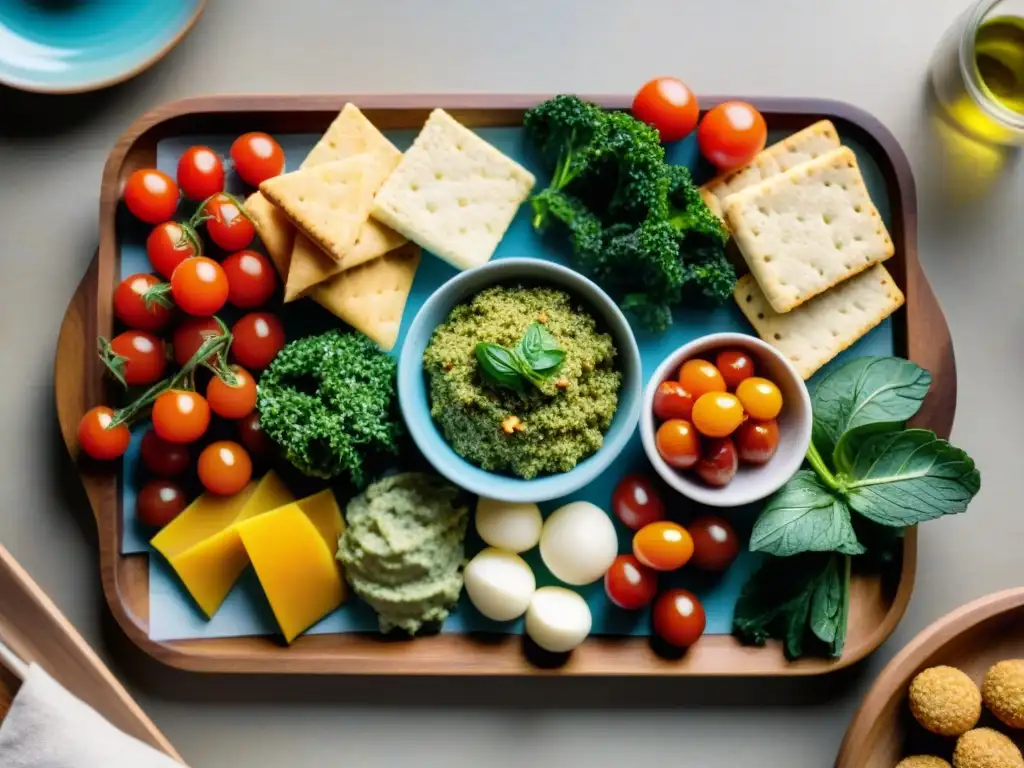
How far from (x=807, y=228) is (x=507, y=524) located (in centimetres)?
83

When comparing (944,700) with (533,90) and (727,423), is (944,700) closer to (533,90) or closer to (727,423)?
(727,423)

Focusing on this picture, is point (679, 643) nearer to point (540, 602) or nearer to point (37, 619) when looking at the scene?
point (540, 602)

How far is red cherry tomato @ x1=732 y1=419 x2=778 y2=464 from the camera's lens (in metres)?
1.75

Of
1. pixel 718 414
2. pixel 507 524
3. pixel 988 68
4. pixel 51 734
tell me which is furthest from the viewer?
pixel 988 68

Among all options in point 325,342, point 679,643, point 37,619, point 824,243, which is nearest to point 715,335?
point 824,243

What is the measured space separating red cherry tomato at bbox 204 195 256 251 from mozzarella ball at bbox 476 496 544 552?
69 centimetres

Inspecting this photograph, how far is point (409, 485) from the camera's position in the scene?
182 cm

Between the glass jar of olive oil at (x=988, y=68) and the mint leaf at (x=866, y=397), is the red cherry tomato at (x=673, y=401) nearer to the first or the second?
the mint leaf at (x=866, y=397)

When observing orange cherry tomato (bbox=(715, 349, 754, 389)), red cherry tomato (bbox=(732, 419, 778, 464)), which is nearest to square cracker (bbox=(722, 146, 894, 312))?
orange cherry tomato (bbox=(715, 349, 754, 389))

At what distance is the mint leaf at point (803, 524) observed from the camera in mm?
1754

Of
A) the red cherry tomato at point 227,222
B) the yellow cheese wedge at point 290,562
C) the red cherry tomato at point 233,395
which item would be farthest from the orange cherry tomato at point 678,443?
the red cherry tomato at point 227,222

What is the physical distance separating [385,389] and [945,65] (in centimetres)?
136

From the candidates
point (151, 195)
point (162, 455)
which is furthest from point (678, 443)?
point (151, 195)

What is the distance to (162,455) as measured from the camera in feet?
6.05
